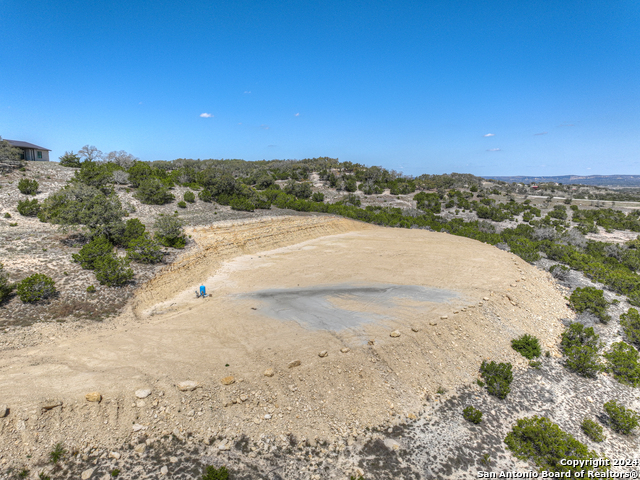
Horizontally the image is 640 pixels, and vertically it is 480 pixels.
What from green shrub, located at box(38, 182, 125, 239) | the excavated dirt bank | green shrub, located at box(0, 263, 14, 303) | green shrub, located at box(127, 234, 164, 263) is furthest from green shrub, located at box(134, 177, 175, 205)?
green shrub, located at box(0, 263, 14, 303)

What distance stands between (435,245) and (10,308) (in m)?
29.5

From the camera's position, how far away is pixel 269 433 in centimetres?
802

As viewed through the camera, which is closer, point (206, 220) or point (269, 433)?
point (269, 433)

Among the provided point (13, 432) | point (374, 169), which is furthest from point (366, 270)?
point (374, 169)

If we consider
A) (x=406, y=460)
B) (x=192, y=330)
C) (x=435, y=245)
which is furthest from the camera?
(x=435, y=245)

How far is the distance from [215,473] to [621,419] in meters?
12.1

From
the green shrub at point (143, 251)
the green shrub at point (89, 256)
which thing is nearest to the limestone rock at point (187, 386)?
the green shrub at point (89, 256)

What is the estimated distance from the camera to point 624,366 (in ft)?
38.8

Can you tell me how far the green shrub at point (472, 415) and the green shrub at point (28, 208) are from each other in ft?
110

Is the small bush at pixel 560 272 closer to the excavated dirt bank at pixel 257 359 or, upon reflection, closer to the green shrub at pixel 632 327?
the excavated dirt bank at pixel 257 359

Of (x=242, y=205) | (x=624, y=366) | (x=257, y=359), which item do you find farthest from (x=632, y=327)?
(x=242, y=205)

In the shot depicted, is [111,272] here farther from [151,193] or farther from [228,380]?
[151,193]

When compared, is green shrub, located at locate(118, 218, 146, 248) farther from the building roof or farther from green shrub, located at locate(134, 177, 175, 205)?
the building roof

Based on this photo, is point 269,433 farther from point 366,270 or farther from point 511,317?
point 366,270
